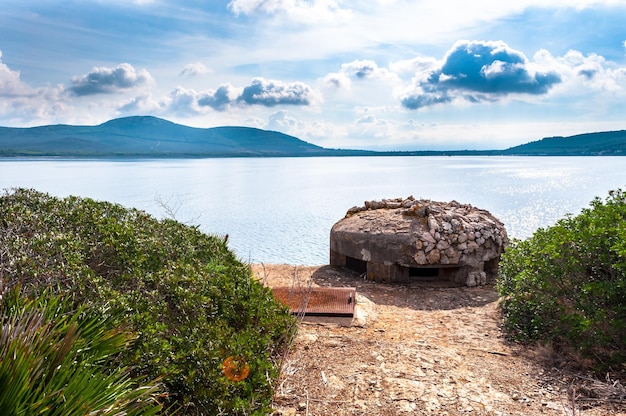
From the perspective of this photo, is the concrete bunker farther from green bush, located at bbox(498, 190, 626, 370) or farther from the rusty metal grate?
green bush, located at bbox(498, 190, 626, 370)

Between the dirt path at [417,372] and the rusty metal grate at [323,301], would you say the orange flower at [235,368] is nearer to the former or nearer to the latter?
the dirt path at [417,372]

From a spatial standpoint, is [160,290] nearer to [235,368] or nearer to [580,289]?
[235,368]

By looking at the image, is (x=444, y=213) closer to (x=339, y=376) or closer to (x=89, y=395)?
(x=339, y=376)

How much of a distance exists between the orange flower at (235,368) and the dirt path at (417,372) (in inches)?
22.9

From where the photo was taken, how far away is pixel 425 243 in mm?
10016

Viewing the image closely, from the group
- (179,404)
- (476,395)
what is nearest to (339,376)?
(476,395)

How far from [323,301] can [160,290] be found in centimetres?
365

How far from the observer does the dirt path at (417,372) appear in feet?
15.2

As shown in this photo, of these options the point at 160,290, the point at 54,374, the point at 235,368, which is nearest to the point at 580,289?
the point at 235,368

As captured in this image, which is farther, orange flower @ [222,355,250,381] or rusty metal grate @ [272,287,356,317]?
rusty metal grate @ [272,287,356,317]

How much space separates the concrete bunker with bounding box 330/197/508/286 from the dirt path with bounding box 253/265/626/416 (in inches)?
82.2

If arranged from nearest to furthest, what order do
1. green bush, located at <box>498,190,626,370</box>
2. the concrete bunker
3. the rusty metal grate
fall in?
green bush, located at <box>498,190,626,370</box> → the rusty metal grate → the concrete bunker

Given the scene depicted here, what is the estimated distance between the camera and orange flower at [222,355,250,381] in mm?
4246

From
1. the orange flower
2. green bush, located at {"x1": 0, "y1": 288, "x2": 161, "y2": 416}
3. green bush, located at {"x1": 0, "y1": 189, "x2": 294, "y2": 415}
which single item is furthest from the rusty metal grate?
green bush, located at {"x1": 0, "y1": 288, "x2": 161, "y2": 416}
